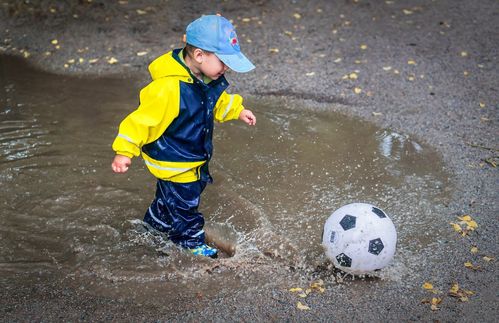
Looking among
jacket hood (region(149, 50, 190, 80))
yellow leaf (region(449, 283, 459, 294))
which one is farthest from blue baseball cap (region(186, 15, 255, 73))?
yellow leaf (region(449, 283, 459, 294))

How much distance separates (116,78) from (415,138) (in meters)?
3.75

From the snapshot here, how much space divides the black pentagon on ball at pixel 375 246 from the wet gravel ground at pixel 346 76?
28cm

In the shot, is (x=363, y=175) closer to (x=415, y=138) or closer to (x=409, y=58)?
(x=415, y=138)

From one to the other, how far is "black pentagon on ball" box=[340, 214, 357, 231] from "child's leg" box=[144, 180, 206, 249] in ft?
3.25

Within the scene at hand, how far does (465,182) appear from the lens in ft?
17.1

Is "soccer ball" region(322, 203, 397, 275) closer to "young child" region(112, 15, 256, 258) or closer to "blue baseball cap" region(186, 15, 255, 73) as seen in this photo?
"young child" region(112, 15, 256, 258)

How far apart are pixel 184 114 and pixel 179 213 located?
0.76 meters

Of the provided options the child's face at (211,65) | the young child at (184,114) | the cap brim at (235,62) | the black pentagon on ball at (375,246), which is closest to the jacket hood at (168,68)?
A: the young child at (184,114)

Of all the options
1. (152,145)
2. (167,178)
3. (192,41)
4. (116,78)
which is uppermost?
(192,41)

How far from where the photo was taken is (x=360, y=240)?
3752 millimetres

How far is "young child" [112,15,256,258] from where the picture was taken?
354 centimetres

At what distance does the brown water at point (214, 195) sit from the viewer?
403 centimetres

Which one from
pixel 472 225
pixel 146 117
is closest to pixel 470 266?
pixel 472 225

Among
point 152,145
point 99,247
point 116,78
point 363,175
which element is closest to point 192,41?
point 152,145
